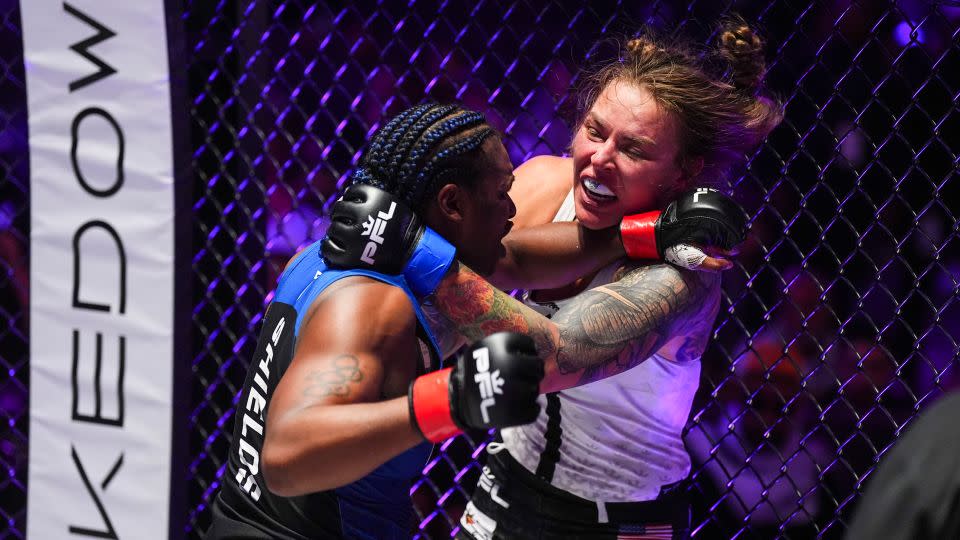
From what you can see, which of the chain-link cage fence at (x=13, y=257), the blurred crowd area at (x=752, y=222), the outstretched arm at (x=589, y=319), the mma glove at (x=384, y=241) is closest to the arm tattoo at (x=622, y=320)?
the outstretched arm at (x=589, y=319)

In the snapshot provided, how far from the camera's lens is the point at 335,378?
3.83ft

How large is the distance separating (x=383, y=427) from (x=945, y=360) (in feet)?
6.07

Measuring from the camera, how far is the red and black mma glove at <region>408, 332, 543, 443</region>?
1.11m

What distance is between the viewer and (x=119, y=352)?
2.19 meters

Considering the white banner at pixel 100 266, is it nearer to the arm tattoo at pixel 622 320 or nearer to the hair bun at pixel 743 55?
the arm tattoo at pixel 622 320

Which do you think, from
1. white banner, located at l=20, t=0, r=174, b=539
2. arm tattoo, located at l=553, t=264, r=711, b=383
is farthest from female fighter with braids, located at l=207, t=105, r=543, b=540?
white banner, located at l=20, t=0, r=174, b=539

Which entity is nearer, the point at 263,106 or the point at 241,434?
the point at 241,434

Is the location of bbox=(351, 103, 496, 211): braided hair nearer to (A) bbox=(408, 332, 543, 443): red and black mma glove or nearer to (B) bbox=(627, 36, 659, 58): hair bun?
(A) bbox=(408, 332, 543, 443): red and black mma glove

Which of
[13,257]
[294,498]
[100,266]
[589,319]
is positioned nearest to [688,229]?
[589,319]

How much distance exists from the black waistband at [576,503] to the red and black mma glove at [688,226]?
440 mm

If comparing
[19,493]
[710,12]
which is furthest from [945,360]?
[19,493]

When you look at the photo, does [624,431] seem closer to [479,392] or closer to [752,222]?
[479,392]

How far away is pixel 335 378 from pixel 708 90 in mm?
911

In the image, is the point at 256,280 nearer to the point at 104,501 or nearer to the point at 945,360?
the point at 104,501
